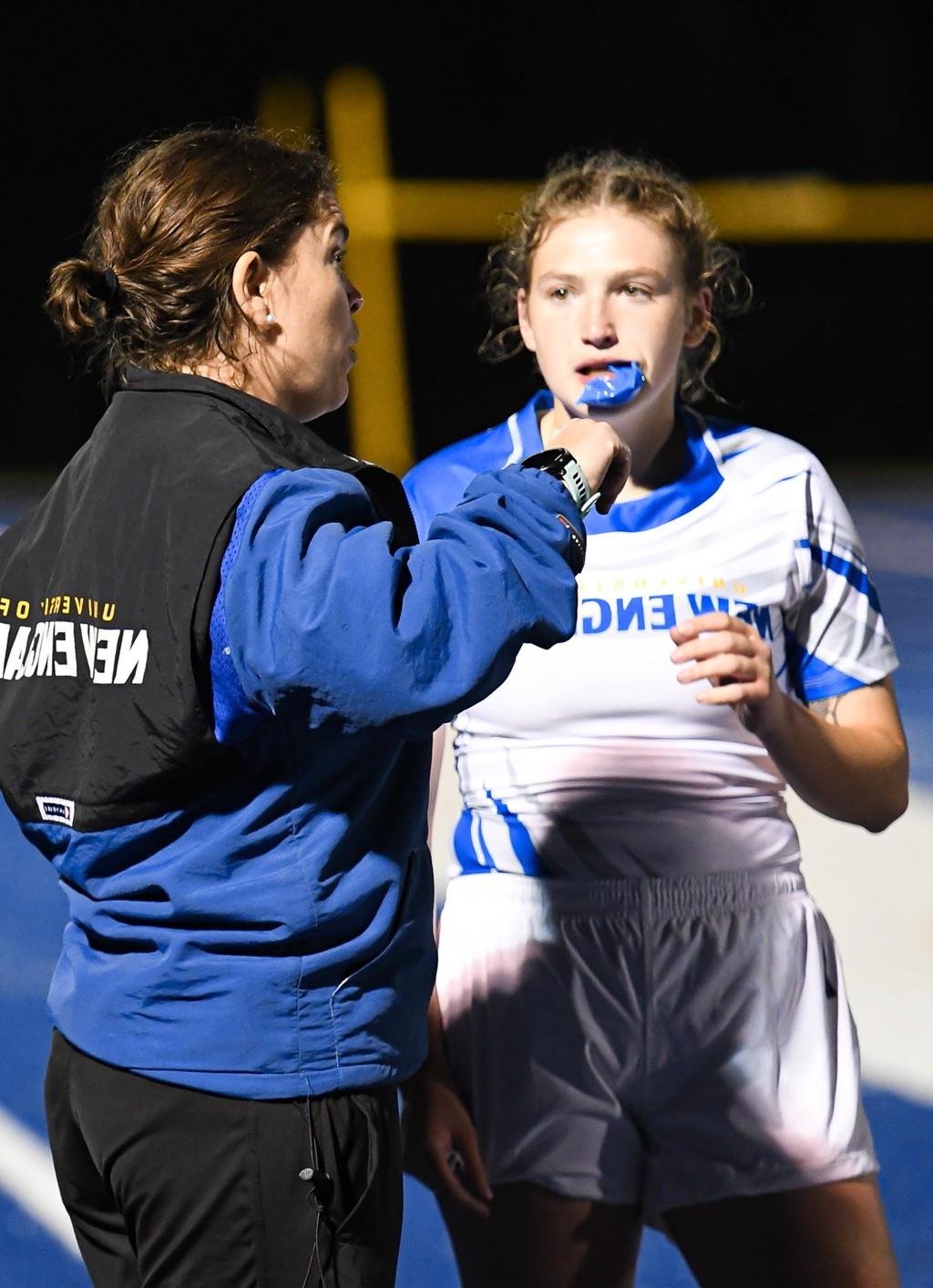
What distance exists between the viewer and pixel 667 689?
196 centimetres

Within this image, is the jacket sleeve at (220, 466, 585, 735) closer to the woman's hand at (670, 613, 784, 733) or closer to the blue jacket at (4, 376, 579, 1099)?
the blue jacket at (4, 376, 579, 1099)

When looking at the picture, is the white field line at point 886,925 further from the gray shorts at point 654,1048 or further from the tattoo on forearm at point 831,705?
the tattoo on forearm at point 831,705

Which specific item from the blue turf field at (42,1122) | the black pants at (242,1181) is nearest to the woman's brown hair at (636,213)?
the black pants at (242,1181)

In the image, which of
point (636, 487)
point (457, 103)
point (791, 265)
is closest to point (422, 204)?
point (457, 103)

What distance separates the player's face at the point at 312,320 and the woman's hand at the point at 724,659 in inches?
16.7

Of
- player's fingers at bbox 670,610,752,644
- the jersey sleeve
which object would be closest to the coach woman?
player's fingers at bbox 670,610,752,644

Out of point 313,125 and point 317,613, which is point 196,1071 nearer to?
point 317,613

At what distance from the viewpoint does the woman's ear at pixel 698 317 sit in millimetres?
2127

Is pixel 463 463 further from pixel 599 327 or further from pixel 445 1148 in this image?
pixel 445 1148

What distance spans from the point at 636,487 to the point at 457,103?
7235 millimetres

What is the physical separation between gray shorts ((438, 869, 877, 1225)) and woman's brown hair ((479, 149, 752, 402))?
74 cm

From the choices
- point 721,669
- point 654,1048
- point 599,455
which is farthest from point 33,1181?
point 599,455

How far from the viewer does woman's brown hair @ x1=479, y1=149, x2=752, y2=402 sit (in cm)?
210

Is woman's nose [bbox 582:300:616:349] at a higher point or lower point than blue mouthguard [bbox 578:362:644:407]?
higher
